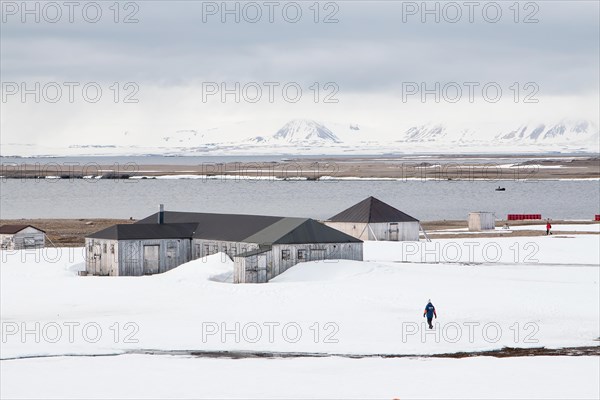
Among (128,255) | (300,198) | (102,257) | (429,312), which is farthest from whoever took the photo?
(300,198)

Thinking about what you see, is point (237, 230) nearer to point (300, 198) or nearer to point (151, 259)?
point (151, 259)

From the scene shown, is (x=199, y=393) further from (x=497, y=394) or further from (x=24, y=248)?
(x=24, y=248)

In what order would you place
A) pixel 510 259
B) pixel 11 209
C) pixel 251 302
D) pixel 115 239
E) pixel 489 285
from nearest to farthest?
pixel 251 302, pixel 489 285, pixel 115 239, pixel 510 259, pixel 11 209

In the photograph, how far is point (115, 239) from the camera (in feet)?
178

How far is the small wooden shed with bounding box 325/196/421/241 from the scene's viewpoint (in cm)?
7125

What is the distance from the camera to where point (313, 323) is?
40750 mm

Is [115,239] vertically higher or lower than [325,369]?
higher

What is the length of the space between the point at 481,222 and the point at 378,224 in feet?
40.9

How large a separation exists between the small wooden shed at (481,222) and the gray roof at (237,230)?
89.4 ft

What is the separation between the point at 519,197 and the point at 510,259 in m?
88.5

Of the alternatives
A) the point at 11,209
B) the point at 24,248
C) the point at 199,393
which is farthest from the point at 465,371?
the point at 11,209

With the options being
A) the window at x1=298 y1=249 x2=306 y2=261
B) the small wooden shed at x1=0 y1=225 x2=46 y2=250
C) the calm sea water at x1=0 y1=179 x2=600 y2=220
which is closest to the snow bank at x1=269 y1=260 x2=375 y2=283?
the window at x1=298 y1=249 x2=306 y2=261

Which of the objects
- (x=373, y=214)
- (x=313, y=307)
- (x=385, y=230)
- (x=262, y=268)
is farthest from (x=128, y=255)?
(x=385, y=230)

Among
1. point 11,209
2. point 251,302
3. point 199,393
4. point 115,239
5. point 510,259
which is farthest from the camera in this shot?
point 11,209
